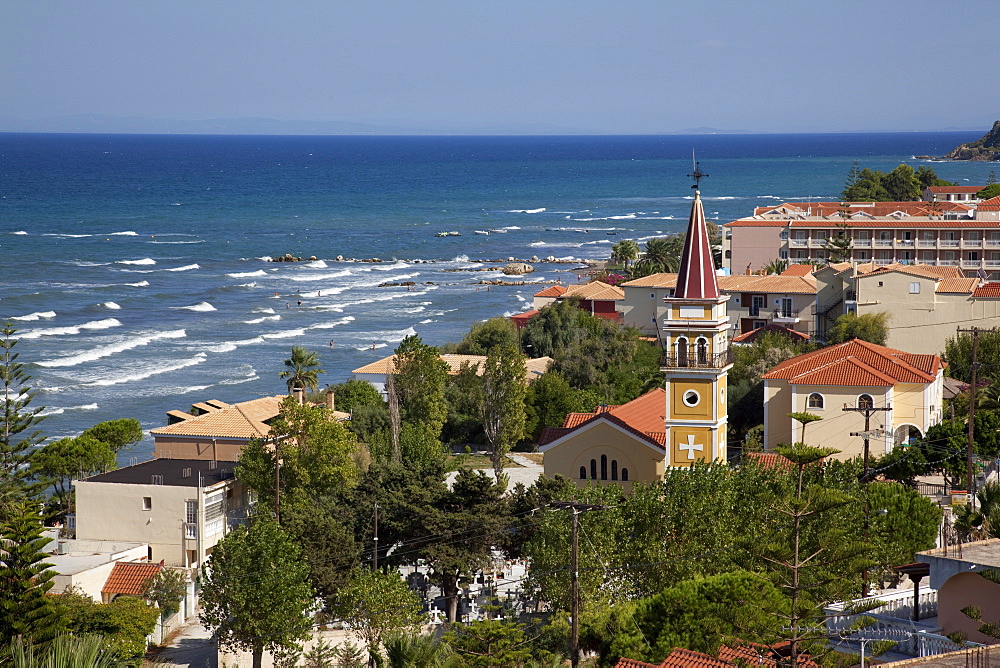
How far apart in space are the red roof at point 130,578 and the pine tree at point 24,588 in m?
4.98

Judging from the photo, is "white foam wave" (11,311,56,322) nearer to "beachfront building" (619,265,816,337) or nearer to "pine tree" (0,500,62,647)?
"beachfront building" (619,265,816,337)

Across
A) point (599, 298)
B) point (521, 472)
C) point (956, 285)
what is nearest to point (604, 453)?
point (521, 472)

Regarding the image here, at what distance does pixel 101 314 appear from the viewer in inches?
3297

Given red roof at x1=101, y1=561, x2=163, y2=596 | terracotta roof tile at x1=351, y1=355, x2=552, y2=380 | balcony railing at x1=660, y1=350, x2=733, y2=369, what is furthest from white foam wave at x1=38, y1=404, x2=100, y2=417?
balcony railing at x1=660, y1=350, x2=733, y2=369

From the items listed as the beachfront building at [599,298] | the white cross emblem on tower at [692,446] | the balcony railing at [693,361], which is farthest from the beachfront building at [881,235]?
the white cross emblem on tower at [692,446]

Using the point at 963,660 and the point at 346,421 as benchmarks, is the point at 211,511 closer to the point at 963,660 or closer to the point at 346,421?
the point at 346,421

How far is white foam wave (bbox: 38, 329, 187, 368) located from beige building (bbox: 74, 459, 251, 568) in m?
37.3

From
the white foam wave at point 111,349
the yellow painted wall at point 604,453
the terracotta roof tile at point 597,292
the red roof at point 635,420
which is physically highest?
the terracotta roof tile at point 597,292

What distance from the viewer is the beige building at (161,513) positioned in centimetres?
3161

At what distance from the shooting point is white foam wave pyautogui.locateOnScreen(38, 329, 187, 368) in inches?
2687

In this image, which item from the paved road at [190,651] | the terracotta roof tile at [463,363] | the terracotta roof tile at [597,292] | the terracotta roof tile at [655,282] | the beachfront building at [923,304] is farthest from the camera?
the terracotta roof tile at [597,292]

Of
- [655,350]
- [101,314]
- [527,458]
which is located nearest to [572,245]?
[101,314]

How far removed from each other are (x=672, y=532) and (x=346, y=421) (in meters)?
17.5

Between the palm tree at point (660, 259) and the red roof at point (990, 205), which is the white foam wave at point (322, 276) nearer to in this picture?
the palm tree at point (660, 259)
